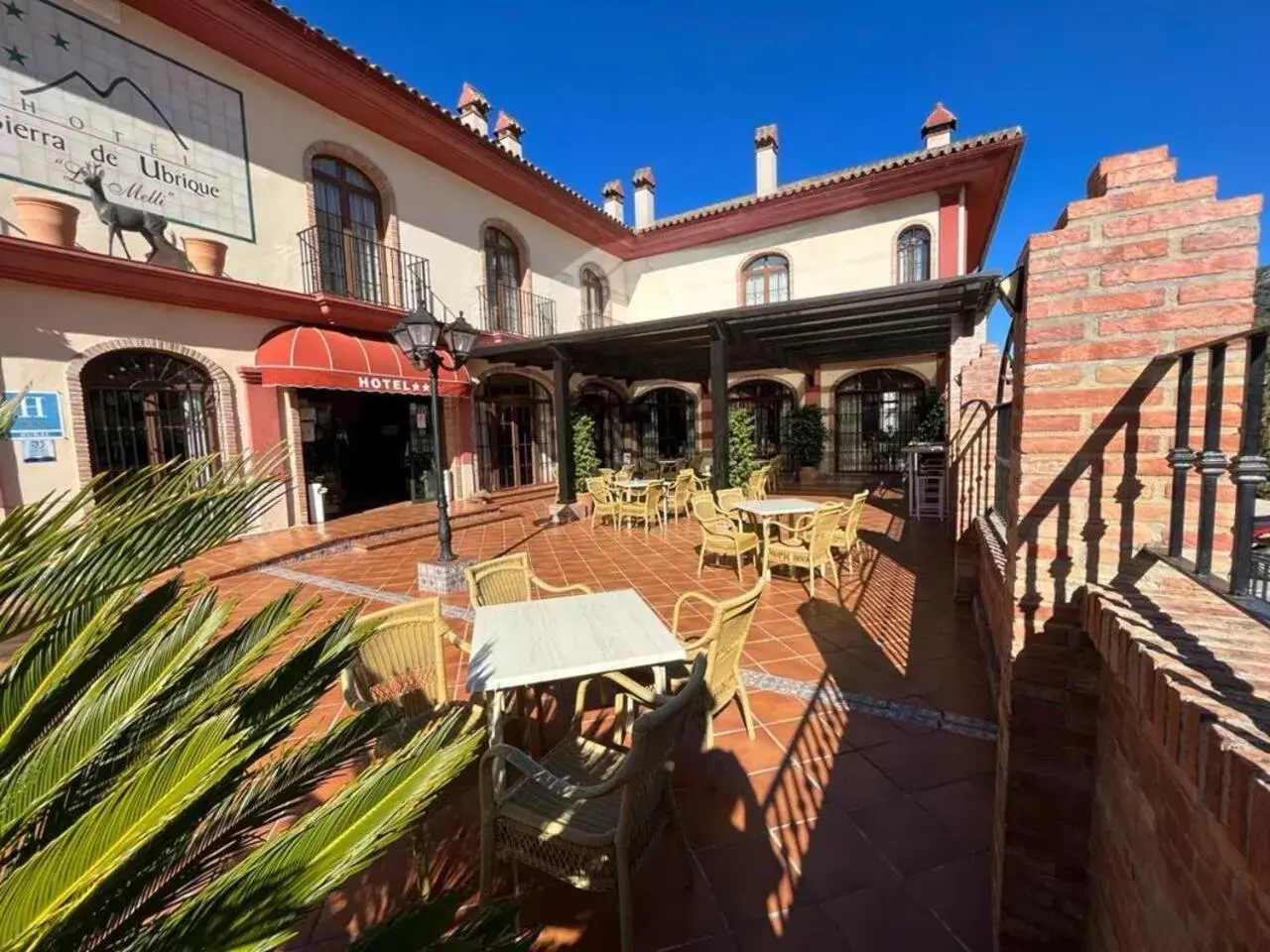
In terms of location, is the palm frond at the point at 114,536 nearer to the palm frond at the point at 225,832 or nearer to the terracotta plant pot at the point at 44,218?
the palm frond at the point at 225,832

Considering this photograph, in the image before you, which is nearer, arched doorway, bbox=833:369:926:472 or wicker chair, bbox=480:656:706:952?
wicker chair, bbox=480:656:706:952

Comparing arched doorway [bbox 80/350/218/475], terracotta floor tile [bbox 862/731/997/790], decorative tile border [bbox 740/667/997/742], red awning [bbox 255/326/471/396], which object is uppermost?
red awning [bbox 255/326/471/396]

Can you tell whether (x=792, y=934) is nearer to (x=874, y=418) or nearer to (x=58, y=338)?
(x=58, y=338)

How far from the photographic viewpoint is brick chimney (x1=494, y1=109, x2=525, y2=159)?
1287 cm

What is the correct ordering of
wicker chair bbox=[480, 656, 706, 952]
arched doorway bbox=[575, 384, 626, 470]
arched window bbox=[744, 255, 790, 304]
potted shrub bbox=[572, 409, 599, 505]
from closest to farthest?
1. wicker chair bbox=[480, 656, 706, 952]
2. potted shrub bbox=[572, 409, 599, 505]
3. arched window bbox=[744, 255, 790, 304]
4. arched doorway bbox=[575, 384, 626, 470]

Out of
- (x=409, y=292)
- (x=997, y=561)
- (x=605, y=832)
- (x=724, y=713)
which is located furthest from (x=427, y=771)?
(x=409, y=292)

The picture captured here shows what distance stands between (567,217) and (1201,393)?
13.5 m

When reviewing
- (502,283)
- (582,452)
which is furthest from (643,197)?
(582,452)

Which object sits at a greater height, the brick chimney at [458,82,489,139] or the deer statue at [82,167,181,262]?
the brick chimney at [458,82,489,139]

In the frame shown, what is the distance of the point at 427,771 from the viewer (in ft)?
3.01

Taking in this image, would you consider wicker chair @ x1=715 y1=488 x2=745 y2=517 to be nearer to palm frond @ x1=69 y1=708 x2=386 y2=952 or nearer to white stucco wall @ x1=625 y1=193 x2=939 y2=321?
palm frond @ x1=69 y1=708 x2=386 y2=952

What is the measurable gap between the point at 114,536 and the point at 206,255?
858 cm

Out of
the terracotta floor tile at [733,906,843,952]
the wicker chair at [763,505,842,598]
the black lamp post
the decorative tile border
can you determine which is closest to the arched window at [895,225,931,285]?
the wicker chair at [763,505,842,598]

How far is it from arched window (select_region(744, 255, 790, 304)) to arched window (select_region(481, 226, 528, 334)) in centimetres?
572
